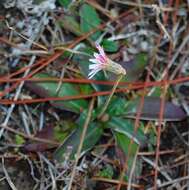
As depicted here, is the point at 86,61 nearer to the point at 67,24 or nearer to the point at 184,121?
the point at 67,24

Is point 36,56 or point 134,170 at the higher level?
point 36,56

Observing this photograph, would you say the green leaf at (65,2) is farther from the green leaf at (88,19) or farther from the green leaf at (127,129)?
the green leaf at (127,129)

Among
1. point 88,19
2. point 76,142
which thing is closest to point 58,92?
point 76,142

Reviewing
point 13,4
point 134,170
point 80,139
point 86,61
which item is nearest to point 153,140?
point 134,170

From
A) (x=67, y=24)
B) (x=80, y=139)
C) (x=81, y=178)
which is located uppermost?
(x=67, y=24)

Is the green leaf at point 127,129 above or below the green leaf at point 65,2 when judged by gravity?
below

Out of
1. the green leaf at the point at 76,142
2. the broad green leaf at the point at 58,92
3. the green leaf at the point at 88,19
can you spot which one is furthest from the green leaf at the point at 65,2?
the green leaf at the point at 76,142

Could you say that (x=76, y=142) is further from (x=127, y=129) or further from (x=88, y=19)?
(x=88, y=19)
